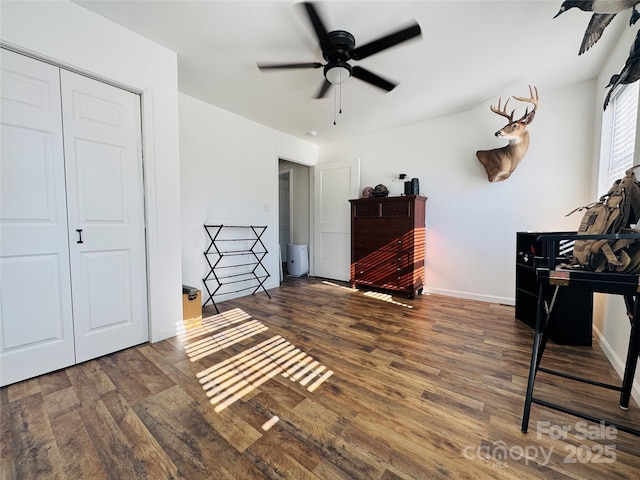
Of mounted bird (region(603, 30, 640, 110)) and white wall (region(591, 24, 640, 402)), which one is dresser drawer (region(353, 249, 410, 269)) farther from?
mounted bird (region(603, 30, 640, 110))

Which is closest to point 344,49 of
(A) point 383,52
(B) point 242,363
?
(A) point 383,52

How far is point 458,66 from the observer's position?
7.98 feet

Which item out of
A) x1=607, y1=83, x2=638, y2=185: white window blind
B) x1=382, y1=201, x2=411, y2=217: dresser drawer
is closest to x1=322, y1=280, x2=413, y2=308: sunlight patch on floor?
x1=382, y1=201, x2=411, y2=217: dresser drawer

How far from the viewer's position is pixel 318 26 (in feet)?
5.59

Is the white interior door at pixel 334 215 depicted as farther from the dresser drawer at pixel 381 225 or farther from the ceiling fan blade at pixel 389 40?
the ceiling fan blade at pixel 389 40

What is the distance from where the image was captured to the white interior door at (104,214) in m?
1.88

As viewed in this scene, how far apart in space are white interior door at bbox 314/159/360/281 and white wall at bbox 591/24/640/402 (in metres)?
2.78

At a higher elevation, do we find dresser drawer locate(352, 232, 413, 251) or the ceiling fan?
the ceiling fan

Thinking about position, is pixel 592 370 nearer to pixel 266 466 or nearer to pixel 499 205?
pixel 499 205

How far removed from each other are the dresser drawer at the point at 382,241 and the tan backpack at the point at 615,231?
2298mm

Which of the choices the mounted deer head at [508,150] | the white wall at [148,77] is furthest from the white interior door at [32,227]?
the mounted deer head at [508,150]

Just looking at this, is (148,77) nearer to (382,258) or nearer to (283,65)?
(283,65)

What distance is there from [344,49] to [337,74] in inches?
6.9

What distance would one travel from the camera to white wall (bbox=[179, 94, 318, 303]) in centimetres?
309
